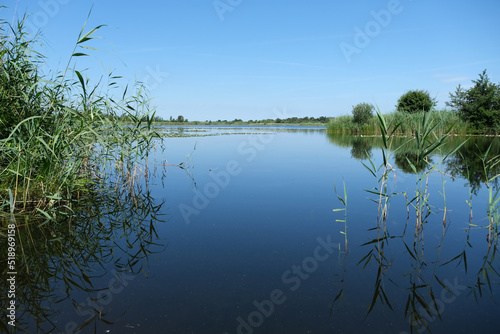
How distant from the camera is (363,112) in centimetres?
2950

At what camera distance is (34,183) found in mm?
4277

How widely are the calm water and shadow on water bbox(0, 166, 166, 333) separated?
21mm

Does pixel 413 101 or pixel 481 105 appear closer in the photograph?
pixel 481 105

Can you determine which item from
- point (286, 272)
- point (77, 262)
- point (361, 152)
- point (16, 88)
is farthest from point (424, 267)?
point (361, 152)

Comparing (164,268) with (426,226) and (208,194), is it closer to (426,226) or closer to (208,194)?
(208,194)

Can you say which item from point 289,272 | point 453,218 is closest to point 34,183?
point 289,272

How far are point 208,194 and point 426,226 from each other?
3935 millimetres

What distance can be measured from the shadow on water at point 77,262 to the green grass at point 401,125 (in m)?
19.5

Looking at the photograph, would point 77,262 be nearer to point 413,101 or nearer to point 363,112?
point 363,112

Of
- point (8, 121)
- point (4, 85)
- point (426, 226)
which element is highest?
point (4, 85)

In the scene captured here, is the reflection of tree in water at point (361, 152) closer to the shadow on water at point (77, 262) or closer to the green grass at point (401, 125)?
the green grass at point (401, 125)

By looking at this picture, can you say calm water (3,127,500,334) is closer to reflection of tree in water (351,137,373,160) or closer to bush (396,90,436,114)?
reflection of tree in water (351,137,373,160)

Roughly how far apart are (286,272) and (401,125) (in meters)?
23.6

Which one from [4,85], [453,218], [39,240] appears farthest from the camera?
[453,218]
